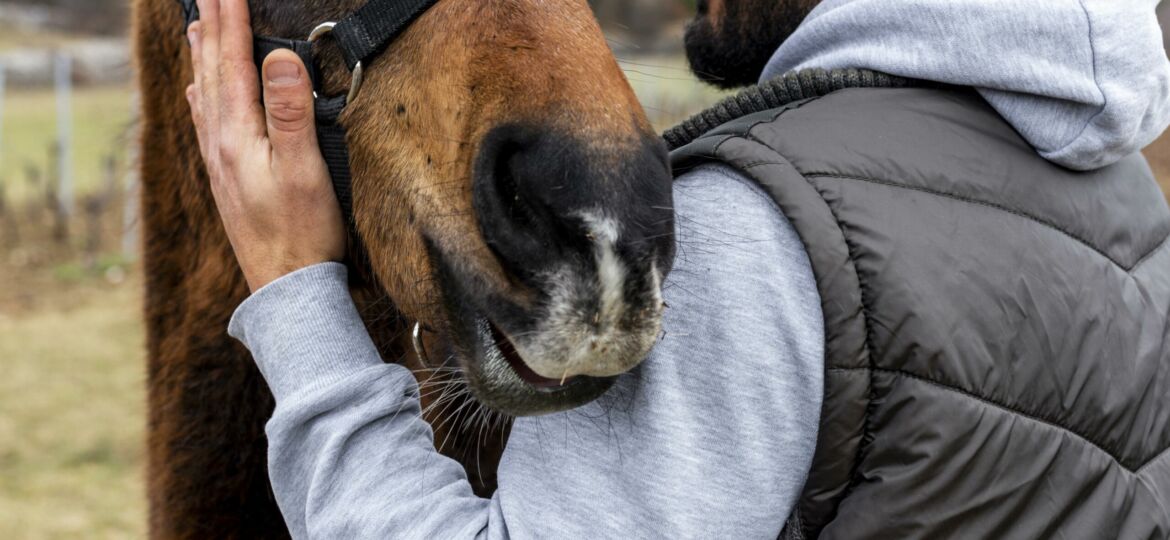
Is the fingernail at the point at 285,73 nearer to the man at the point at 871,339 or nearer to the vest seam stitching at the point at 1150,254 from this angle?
the man at the point at 871,339

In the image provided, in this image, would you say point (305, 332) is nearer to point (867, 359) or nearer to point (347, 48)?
point (347, 48)

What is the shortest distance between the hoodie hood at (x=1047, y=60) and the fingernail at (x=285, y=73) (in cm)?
88

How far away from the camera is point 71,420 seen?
23.0 feet

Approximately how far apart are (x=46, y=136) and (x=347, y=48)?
18065mm

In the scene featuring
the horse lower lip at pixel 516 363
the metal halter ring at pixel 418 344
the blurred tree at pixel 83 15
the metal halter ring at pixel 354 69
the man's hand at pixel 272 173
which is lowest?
the blurred tree at pixel 83 15

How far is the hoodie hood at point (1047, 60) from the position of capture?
4.68ft

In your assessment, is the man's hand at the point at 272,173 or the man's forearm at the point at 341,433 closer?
the man's forearm at the point at 341,433

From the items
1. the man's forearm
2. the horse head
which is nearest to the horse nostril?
the horse head

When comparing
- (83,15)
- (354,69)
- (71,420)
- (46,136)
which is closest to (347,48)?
(354,69)

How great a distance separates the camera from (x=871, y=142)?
1.42 m

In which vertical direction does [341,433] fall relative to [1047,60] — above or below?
below

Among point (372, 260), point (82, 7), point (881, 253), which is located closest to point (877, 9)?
point (881, 253)

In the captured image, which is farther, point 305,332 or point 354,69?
point 354,69

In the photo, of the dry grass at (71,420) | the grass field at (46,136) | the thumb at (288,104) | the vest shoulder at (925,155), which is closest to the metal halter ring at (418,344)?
the thumb at (288,104)
